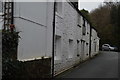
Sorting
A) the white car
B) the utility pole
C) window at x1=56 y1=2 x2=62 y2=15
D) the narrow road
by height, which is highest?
window at x1=56 y1=2 x2=62 y2=15

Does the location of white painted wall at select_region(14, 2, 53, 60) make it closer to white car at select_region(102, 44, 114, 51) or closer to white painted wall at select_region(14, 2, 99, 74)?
white painted wall at select_region(14, 2, 99, 74)

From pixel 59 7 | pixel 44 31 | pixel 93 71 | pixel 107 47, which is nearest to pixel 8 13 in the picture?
pixel 44 31

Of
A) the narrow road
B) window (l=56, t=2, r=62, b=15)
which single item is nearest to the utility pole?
the narrow road

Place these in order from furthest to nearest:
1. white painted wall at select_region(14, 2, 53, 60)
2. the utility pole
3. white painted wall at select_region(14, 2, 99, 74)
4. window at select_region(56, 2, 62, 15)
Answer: window at select_region(56, 2, 62, 15) → white painted wall at select_region(14, 2, 99, 74) → white painted wall at select_region(14, 2, 53, 60) → the utility pole

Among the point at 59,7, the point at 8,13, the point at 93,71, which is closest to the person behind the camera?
the point at 8,13

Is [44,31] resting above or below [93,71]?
above

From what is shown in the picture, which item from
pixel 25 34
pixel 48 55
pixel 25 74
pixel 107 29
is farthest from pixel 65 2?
pixel 107 29

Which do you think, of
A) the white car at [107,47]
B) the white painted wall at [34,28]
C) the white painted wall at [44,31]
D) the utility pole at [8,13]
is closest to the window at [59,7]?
the white painted wall at [44,31]

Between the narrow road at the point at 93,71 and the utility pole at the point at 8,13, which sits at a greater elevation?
the utility pole at the point at 8,13

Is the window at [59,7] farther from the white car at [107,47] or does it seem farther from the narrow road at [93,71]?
the white car at [107,47]

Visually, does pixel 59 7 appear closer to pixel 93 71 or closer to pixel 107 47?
pixel 93 71

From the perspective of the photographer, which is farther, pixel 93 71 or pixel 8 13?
pixel 93 71

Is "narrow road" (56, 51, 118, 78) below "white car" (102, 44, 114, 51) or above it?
below

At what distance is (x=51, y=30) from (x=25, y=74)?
16.9 feet
